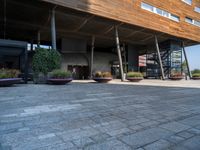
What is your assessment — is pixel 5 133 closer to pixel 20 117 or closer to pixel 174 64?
pixel 20 117

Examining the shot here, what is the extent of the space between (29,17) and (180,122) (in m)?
15.1

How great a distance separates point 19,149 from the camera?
1972mm

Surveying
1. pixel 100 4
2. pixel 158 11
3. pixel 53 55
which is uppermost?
pixel 158 11

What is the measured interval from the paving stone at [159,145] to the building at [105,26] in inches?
459

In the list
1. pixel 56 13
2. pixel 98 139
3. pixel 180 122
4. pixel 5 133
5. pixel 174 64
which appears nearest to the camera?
pixel 98 139

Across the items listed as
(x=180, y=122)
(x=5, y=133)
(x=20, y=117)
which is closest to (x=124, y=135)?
(x=180, y=122)

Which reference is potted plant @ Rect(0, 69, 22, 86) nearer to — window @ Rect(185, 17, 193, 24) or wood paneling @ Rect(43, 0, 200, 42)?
wood paneling @ Rect(43, 0, 200, 42)

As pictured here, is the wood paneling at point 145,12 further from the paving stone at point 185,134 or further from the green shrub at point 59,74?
the paving stone at point 185,134

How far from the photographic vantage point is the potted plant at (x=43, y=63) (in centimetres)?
1141

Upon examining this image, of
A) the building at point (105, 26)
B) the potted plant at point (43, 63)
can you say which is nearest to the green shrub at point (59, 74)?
the potted plant at point (43, 63)

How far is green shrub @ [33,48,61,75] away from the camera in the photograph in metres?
11.4

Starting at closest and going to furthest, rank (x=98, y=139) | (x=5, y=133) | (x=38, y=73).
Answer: (x=98, y=139) → (x=5, y=133) → (x=38, y=73)

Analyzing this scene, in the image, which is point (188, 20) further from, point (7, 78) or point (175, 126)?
point (175, 126)

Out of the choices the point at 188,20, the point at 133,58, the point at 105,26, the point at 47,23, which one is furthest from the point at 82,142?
the point at 133,58
